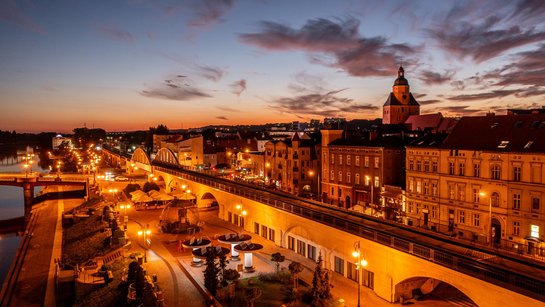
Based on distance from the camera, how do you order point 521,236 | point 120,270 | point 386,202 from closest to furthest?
point 120,270
point 521,236
point 386,202

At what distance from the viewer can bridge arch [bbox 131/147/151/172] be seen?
296 ft

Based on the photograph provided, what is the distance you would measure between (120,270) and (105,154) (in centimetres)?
16188

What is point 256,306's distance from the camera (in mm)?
25094

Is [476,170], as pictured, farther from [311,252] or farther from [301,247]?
[301,247]

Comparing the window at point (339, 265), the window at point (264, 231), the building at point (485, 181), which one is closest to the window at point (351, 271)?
the window at point (339, 265)

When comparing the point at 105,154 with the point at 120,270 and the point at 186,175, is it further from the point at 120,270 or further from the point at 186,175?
the point at 120,270

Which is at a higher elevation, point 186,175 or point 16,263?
point 186,175

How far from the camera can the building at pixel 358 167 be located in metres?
51.6

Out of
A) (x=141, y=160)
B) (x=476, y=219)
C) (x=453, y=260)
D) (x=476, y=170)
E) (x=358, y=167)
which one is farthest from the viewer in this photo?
(x=141, y=160)

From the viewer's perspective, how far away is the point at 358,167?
5512cm

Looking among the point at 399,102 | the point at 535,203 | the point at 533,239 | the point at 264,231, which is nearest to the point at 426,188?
the point at 535,203

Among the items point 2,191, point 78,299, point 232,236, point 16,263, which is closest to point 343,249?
point 232,236

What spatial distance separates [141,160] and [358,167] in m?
61.8

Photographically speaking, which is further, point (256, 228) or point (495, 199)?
point (256, 228)
